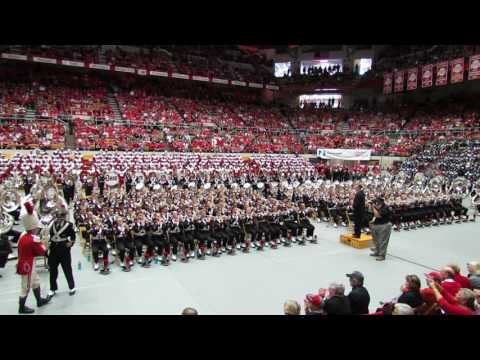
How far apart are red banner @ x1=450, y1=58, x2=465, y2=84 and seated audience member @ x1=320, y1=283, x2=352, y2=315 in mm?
30611

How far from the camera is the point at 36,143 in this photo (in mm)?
21047

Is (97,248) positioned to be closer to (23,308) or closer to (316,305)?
(23,308)

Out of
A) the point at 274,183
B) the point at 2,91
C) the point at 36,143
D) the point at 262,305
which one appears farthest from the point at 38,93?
the point at 262,305

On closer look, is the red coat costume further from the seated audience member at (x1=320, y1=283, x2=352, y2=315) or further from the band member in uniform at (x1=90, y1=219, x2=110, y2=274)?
the seated audience member at (x1=320, y1=283, x2=352, y2=315)

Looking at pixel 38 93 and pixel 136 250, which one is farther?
pixel 38 93

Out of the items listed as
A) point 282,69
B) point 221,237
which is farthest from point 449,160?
point 282,69

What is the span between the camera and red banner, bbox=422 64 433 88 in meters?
30.2

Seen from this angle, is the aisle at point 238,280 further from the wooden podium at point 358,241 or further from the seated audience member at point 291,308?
the seated audience member at point 291,308

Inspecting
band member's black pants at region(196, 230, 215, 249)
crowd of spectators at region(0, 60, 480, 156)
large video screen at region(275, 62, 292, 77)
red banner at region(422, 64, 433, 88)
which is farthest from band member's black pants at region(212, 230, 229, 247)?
large video screen at region(275, 62, 292, 77)

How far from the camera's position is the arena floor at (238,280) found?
6.38m

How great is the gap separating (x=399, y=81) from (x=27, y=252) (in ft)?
115

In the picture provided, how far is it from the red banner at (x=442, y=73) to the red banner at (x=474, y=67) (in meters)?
2.36
